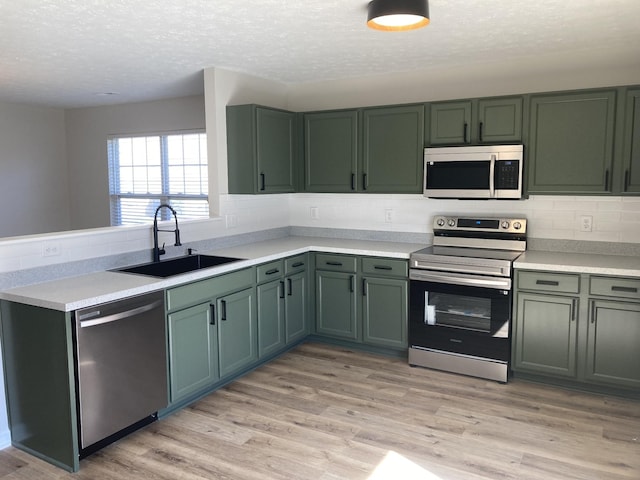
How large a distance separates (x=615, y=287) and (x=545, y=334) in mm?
547

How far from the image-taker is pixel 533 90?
3.98m

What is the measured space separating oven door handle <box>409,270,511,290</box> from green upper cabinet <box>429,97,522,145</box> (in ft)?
3.43

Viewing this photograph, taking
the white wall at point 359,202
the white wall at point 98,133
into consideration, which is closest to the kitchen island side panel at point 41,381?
the white wall at point 359,202

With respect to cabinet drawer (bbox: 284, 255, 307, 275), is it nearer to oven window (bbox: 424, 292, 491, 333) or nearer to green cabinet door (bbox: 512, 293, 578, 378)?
oven window (bbox: 424, 292, 491, 333)

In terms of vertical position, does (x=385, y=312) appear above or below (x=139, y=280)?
below

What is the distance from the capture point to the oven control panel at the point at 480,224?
400 cm

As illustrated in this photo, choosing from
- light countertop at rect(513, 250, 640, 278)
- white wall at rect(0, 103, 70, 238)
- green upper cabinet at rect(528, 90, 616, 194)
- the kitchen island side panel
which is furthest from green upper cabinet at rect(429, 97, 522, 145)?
white wall at rect(0, 103, 70, 238)

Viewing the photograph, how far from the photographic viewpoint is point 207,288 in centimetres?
333

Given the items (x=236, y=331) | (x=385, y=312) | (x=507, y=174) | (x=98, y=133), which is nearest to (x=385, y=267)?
(x=385, y=312)

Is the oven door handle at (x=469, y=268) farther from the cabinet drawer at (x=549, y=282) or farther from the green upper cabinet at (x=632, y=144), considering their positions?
the green upper cabinet at (x=632, y=144)

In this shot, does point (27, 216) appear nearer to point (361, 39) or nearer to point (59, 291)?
point (59, 291)

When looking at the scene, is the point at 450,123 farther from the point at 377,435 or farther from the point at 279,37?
the point at 377,435

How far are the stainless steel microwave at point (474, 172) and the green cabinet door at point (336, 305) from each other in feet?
3.31

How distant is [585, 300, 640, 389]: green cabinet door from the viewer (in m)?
3.28
